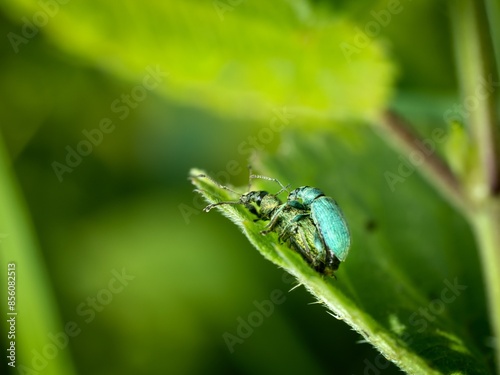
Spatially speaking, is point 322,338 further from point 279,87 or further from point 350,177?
point 279,87

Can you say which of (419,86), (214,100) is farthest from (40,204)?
(419,86)

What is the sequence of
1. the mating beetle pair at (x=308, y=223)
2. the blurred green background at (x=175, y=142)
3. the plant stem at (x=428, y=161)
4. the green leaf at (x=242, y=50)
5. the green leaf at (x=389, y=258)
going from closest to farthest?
the green leaf at (x=389, y=258) → the mating beetle pair at (x=308, y=223) → the plant stem at (x=428, y=161) → the green leaf at (x=242, y=50) → the blurred green background at (x=175, y=142)

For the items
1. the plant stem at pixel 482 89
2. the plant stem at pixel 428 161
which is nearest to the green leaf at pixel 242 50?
the plant stem at pixel 428 161

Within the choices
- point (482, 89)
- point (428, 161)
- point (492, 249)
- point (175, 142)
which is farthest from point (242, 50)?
point (175, 142)

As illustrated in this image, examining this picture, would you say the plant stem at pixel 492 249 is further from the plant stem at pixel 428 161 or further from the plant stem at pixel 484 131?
the plant stem at pixel 428 161

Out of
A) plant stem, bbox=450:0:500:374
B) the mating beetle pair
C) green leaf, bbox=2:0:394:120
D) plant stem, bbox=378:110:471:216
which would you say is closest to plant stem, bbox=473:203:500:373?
plant stem, bbox=450:0:500:374

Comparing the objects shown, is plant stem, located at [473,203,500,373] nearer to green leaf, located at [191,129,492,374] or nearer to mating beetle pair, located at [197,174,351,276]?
green leaf, located at [191,129,492,374]
